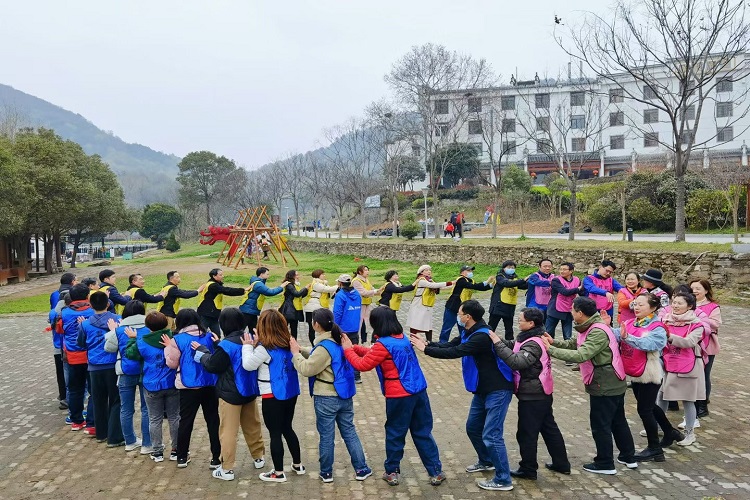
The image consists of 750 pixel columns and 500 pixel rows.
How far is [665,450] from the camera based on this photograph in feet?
19.5

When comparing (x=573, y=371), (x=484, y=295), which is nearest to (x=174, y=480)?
(x=573, y=371)

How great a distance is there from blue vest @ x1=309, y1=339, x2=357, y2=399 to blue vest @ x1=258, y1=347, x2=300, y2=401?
0.22 meters

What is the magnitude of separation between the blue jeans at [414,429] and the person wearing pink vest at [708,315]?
3.61 m

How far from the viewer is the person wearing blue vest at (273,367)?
16.9ft

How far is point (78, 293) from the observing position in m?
7.02

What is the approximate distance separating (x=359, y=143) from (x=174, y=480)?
152 feet

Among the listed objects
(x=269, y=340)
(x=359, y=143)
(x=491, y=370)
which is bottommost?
(x=491, y=370)

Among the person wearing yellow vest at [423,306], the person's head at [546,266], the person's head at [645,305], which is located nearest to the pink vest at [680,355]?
the person's head at [645,305]

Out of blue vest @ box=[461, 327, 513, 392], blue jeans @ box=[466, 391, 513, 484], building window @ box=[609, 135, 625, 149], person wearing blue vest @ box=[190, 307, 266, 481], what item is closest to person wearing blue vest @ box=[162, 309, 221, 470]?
person wearing blue vest @ box=[190, 307, 266, 481]

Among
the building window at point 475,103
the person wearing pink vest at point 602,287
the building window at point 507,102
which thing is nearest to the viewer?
the person wearing pink vest at point 602,287

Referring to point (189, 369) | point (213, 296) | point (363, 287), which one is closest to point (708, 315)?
point (363, 287)

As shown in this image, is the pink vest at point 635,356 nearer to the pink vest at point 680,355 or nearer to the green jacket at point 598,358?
the green jacket at point 598,358

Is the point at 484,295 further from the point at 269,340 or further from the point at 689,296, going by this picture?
the point at 269,340

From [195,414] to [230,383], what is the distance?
66 centimetres
